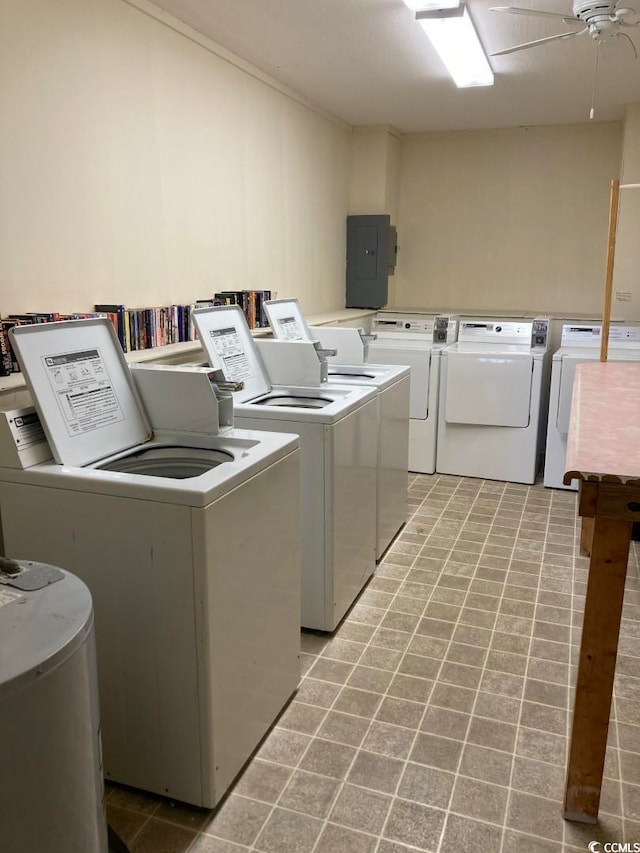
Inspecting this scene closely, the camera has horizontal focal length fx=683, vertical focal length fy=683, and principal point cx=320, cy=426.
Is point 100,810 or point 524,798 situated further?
point 524,798

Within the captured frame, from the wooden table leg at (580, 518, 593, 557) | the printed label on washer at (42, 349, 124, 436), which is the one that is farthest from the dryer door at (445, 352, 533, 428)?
the printed label on washer at (42, 349, 124, 436)

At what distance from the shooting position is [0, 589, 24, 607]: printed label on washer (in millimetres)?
1315

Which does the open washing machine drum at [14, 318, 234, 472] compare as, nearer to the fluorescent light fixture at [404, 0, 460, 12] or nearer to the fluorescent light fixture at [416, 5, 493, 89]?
the fluorescent light fixture at [404, 0, 460, 12]

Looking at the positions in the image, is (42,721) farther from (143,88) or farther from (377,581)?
(143,88)

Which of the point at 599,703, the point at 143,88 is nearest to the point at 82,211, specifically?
the point at 143,88

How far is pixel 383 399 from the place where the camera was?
3281mm

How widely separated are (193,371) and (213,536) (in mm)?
675

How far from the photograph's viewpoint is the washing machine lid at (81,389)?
1.95 meters

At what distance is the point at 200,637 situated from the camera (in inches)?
67.6

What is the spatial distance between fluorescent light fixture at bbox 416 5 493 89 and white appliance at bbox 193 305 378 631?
1653 mm

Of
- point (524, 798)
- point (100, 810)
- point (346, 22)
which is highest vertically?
point (346, 22)

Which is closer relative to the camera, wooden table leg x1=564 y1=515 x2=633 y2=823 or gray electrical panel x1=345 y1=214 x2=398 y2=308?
wooden table leg x1=564 y1=515 x2=633 y2=823

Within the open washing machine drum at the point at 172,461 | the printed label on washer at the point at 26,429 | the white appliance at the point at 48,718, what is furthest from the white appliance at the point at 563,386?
the white appliance at the point at 48,718

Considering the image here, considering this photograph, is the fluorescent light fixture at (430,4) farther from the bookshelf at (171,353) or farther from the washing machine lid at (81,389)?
the washing machine lid at (81,389)
